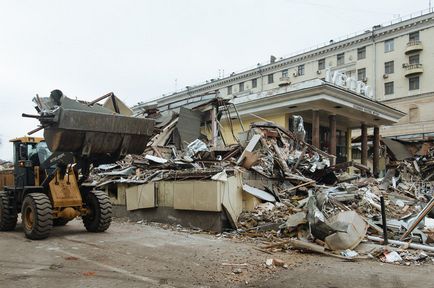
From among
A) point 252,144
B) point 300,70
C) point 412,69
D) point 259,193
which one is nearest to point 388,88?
point 412,69

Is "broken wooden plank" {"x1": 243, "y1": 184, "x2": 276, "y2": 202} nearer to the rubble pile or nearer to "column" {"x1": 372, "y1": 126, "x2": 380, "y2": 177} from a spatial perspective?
the rubble pile

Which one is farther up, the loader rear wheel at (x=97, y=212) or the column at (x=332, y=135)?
the column at (x=332, y=135)

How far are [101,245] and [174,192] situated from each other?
4155 millimetres

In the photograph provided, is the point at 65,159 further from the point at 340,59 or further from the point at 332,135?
the point at 340,59

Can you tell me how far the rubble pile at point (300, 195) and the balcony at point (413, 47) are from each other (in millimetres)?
36237

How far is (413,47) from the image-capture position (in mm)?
51969

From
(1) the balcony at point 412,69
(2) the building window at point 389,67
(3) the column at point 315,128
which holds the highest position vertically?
(2) the building window at point 389,67

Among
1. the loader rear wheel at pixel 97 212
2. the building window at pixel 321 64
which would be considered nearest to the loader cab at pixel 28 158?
the loader rear wheel at pixel 97 212

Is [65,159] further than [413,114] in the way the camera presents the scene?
No

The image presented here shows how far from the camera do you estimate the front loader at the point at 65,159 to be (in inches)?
369

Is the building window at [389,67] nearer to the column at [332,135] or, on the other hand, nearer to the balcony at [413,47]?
the balcony at [413,47]

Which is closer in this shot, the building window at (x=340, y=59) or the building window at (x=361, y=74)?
the building window at (x=361, y=74)

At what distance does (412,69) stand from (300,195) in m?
45.1

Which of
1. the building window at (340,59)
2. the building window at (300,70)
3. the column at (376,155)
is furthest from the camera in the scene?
the building window at (300,70)
